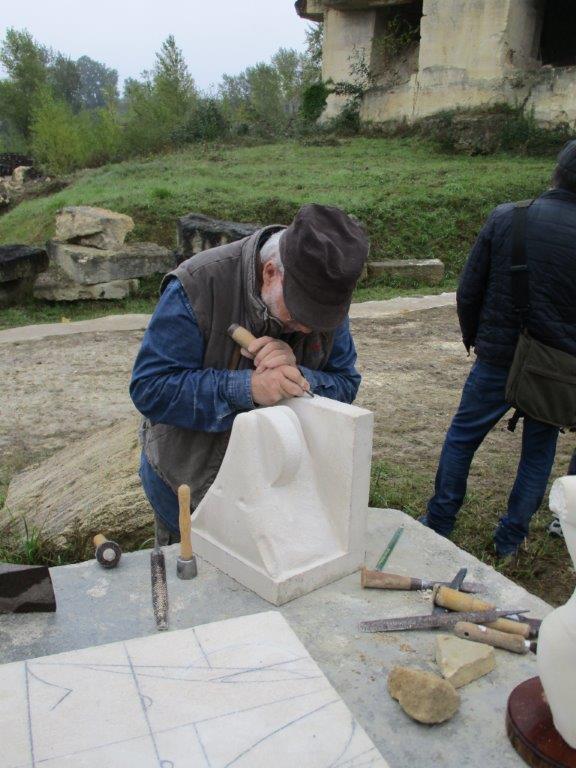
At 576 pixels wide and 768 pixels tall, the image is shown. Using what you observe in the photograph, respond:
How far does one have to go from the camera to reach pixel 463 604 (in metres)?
1.80

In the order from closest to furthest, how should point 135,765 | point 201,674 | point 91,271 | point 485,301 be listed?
point 135,765 < point 201,674 < point 485,301 < point 91,271

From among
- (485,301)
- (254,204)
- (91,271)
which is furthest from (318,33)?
(485,301)

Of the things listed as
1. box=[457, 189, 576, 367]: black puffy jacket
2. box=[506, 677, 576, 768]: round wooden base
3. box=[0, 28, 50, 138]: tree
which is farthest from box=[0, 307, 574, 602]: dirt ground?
box=[0, 28, 50, 138]: tree

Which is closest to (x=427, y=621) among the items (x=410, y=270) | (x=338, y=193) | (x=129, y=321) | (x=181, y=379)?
(x=181, y=379)

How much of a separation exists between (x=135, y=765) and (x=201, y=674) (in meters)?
0.26

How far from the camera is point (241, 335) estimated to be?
1.95m

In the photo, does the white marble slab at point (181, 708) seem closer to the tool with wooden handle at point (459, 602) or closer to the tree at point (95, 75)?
the tool with wooden handle at point (459, 602)

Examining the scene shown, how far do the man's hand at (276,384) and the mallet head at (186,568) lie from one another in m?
0.50

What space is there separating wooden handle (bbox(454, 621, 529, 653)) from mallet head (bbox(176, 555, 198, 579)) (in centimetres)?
74

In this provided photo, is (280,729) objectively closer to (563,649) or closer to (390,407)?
(563,649)

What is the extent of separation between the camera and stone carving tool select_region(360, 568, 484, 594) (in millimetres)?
1918

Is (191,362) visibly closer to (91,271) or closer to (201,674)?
(201,674)

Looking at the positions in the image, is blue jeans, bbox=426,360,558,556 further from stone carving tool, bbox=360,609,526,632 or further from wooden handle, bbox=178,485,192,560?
wooden handle, bbox=178,485,192,560

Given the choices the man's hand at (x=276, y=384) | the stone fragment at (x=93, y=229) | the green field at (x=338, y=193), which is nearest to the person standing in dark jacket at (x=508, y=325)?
the man's hand at (x=276, y=384)
